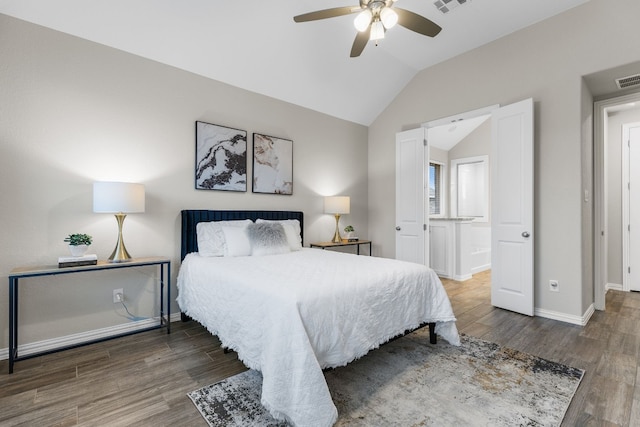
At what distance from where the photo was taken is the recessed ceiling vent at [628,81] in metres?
3.21

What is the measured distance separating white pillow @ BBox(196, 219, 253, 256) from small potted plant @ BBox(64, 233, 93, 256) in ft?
3.07

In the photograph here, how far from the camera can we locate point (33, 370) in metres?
2.27

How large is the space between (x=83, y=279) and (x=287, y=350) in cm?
230

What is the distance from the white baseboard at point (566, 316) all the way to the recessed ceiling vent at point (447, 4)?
11.4 feet

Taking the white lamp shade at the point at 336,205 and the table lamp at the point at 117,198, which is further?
the white lamp shade at the point at 336,205

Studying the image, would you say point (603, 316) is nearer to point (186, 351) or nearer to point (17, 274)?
point (186, 351)

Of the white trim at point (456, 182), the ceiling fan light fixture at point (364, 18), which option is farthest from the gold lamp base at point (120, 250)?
the white trim at point (456, 182)

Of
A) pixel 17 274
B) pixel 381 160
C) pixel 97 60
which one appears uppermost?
pixel 97 60

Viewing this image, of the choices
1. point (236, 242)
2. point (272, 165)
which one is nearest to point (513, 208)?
point (272, 165)

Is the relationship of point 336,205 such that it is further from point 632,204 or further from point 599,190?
point 632,204

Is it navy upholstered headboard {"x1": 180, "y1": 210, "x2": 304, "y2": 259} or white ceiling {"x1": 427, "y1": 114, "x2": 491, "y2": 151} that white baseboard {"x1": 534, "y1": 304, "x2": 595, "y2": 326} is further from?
white ceiling {"x1": 427, "y1": 114, "x2": 491, "y2": 151}

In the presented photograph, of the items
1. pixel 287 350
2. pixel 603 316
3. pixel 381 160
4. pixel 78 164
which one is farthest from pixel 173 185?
pixel 603 316

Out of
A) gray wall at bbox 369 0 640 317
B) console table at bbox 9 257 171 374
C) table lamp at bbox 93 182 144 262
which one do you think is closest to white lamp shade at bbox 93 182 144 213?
table lamp at bbox 93 182 144 262

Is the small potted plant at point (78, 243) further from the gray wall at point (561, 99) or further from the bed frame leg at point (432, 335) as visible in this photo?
the gray wall at point (561, 99)
